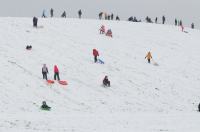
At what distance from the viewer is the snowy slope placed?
29.5m

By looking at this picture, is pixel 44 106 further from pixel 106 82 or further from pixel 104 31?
pixel 104 31

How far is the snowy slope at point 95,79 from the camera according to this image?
29.5m

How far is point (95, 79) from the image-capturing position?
41625 millimetres

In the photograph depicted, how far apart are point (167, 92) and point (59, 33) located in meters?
15.7

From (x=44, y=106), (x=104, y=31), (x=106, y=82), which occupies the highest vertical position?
(x=104, y=31)

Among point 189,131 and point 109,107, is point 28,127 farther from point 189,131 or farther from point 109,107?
point 109,107

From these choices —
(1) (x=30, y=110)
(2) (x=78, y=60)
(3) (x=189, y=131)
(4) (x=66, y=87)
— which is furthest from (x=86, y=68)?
(3) (x=189, y=131)

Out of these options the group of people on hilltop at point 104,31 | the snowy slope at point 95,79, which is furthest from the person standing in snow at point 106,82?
the group of people on hilltop at point 104,31

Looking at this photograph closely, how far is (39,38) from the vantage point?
49688mm

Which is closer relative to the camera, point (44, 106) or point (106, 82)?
point (44, 106)

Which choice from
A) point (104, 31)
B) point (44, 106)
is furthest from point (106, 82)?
point (104, 31)

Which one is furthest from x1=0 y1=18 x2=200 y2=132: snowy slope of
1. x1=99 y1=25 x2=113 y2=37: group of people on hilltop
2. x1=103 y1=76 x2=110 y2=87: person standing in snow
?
x1=99 y1=25 x2=113 y2=37: group of people on hilltop

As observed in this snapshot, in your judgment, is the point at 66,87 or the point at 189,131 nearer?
the point at 189,131

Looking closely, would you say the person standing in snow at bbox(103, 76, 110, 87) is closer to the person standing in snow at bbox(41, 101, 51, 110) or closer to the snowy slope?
the snowy slope
